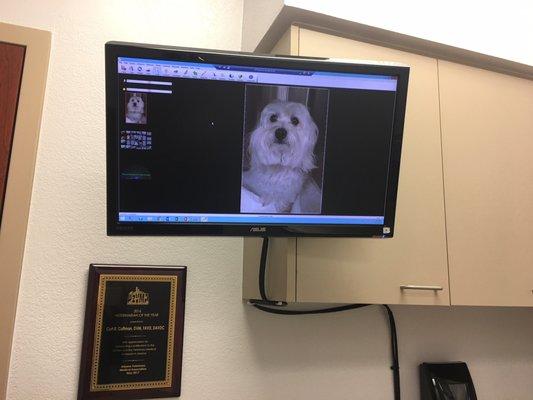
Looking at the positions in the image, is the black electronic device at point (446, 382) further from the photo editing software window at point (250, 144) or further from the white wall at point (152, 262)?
the photo editing software window at point (250, 144)

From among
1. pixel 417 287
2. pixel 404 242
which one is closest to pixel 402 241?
pixel 404 242

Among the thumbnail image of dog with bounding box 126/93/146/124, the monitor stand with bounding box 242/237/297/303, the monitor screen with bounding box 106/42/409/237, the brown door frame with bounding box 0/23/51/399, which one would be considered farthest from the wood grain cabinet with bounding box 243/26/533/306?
the brown door frame with bounding box 0/23/51/399

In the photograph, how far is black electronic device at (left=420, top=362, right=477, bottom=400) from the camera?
4.66ft

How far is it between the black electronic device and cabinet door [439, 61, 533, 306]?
0.35 metres

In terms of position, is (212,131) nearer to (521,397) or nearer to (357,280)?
(357,280)

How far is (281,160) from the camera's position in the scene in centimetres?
100

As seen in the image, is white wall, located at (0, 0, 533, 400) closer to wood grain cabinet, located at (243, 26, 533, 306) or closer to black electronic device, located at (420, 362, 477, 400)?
black electronic device, located at (420, 362, 477, 400)

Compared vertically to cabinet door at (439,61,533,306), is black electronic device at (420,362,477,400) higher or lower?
lower

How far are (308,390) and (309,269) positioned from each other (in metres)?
0.50

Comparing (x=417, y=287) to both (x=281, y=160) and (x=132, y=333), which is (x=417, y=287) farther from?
(x=132, y=333)

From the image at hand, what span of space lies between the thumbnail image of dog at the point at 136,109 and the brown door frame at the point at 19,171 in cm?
44

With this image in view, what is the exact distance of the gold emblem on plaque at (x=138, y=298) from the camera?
1.23m

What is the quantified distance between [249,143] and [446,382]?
1.08 meters

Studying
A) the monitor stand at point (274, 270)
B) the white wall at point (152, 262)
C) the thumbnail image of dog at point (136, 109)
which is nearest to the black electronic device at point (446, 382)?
the white wall at point (152, 262)
